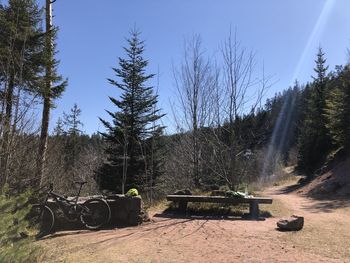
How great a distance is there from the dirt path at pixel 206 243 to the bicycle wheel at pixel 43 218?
329mm

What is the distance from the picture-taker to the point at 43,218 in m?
9.23

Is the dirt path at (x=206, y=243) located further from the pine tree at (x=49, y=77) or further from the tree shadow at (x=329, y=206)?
the pine tree at (x=49, y=77)

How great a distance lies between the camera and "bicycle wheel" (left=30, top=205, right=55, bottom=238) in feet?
30.0

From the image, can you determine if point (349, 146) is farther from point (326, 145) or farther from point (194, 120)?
point (194, 120)

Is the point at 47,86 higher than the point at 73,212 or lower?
higher

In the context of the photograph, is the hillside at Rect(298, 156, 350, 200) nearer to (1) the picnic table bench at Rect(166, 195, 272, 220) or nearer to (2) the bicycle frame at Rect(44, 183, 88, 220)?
(1) the picnic table bench at Rect(166, 195, 272, 220)

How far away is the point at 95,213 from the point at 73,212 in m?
0.54

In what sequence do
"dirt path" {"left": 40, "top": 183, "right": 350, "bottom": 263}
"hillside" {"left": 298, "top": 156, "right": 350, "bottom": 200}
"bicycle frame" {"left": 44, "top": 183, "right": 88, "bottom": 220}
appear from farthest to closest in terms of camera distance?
"hillside" {"left": 298, "top": 156, "right": 350, "bottom": 200}
"bicycle frame" {"left": 44, "top": 183, "right": 88, "bottom": 220}
"dirt path" {"left": 40, "top": 183, "right": 350, "bottom": 263}

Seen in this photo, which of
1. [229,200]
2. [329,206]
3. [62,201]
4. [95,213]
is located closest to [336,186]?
[329,206]

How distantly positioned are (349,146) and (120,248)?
21.1 metres

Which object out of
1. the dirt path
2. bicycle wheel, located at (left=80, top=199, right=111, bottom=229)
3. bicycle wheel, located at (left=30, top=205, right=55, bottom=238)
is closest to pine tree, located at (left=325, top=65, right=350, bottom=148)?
the dirt path

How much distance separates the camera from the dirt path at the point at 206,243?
682 centimetres

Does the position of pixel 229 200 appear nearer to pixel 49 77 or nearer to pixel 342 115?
pixel 49 77

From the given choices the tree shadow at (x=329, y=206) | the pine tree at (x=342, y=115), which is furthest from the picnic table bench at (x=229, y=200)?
the pine tree at (x=342, y=115)
